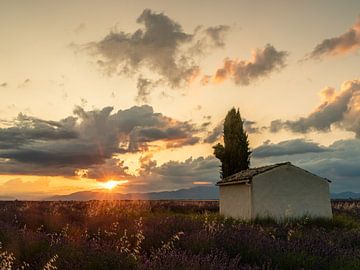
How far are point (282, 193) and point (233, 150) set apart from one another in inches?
747

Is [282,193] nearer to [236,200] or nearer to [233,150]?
[236,200]

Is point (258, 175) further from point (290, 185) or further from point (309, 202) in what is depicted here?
point (309, 202)

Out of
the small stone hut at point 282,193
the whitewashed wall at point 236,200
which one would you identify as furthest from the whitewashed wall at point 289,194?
the whitewashed wall at point 236,200

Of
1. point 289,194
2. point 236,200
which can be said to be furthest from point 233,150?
point 289,194

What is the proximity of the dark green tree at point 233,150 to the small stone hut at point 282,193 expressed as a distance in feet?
54.8

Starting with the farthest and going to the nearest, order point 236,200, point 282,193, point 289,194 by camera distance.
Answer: point 236,200 → point 289,194 → point 282,193

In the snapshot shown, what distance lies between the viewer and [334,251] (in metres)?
7.39

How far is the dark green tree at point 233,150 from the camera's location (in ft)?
138

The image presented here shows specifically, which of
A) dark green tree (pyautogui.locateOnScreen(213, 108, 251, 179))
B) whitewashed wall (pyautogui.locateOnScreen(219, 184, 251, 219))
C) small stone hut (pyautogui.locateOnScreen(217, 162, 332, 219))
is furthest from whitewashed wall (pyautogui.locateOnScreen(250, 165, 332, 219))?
dark green tree (pyautogui.locateOnScreen(213, 108, 251, 179))

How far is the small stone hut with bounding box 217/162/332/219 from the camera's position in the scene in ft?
76.3

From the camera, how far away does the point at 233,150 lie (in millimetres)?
42531

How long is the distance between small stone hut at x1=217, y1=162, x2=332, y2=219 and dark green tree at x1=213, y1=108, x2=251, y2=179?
16.7m

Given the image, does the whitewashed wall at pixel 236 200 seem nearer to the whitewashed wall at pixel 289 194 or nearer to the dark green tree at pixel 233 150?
the whitewashed wall at pixel 289 194

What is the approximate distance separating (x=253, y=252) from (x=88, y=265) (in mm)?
2657
